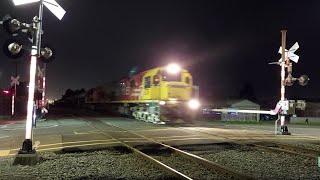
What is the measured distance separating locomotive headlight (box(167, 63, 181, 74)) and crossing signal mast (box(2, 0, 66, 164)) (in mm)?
15678

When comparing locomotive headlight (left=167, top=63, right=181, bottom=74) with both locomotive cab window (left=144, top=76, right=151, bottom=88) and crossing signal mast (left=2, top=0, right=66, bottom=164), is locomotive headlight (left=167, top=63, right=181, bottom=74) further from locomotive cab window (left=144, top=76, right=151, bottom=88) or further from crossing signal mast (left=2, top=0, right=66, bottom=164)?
crossing signal mast (left=2, top=0, right=66, bottom=164)

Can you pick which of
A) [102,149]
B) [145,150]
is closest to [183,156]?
[145,150]

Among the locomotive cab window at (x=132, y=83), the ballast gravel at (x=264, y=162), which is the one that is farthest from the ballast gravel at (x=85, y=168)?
the locomotive cab window at (x=132, y=83)

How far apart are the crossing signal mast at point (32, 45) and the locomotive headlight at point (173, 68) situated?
15678 millimetres

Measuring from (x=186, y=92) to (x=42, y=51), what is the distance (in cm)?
1657

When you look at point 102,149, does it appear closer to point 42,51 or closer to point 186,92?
point 42,51

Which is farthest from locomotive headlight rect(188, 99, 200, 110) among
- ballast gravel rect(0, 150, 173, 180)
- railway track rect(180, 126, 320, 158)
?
ballast gravel rect(0, 150, 173, 180)

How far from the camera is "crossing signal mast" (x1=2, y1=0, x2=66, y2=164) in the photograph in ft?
39.8

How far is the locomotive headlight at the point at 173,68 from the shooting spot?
29075mm

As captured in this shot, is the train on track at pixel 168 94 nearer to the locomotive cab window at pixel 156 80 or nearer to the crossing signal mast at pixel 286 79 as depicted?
the locomotive cab window at pixel 156 80

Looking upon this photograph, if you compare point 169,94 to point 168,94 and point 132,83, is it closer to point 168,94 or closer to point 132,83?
point 168,94

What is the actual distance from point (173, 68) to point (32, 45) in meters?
17.0

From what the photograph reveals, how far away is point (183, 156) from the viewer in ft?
45.0

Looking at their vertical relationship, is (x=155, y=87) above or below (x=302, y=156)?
above
